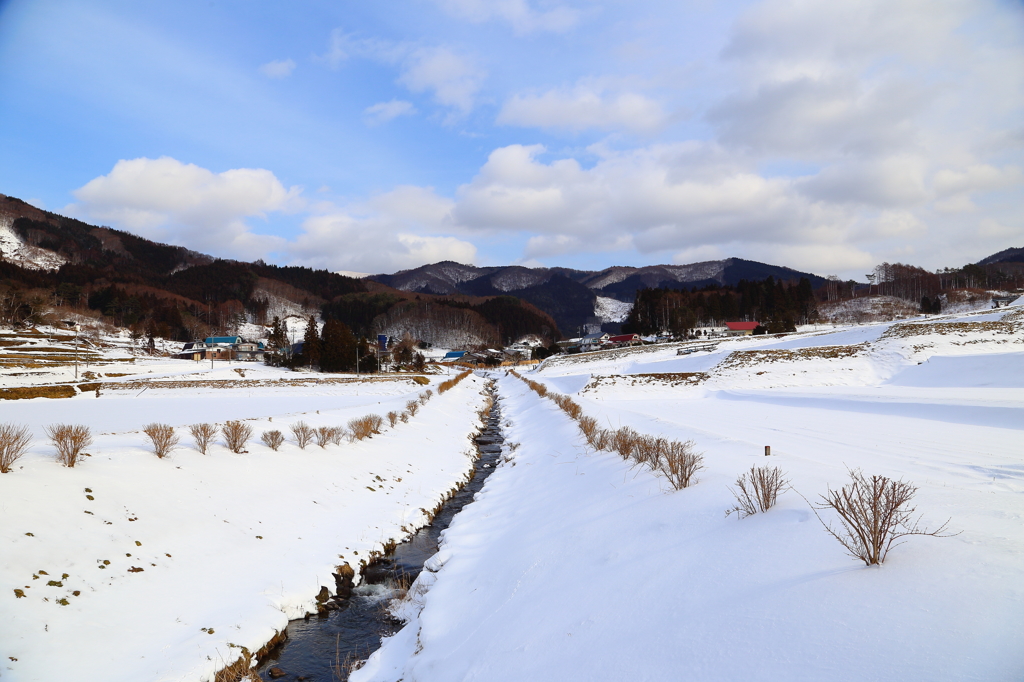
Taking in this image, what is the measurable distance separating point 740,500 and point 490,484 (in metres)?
9.47

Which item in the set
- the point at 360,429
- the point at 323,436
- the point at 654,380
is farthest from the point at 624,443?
the point at 654,380

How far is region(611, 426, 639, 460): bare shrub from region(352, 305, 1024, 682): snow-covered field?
0.25 m

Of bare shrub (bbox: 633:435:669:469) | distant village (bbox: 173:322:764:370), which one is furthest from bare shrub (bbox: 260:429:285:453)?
distant village (bbox: 173:322:764:370)

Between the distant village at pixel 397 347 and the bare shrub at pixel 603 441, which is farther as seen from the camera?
the distant village at pixel 397 347

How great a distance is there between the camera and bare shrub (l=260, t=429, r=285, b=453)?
13286 mm

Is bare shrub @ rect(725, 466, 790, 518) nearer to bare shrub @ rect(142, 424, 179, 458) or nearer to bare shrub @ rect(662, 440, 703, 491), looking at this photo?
bare shrub @ rect(662, 440, 703, 491)

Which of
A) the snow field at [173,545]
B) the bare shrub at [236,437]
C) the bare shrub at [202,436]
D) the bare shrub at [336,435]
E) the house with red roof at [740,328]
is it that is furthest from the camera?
the house with red roof at [740,328]

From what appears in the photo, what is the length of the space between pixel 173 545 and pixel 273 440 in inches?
222

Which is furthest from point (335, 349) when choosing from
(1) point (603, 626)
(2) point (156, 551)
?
(1) point (603, 626)

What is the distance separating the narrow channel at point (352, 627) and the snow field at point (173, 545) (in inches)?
13.5

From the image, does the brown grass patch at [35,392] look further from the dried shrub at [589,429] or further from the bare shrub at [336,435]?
the dried shrub at [589,429]

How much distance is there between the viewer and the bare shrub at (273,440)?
13.3 metres

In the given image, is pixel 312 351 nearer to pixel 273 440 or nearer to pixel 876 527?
pixel 273 440

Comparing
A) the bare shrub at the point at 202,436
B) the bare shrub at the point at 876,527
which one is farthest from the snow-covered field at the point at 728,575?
the bare shrub at the point at 202,436
